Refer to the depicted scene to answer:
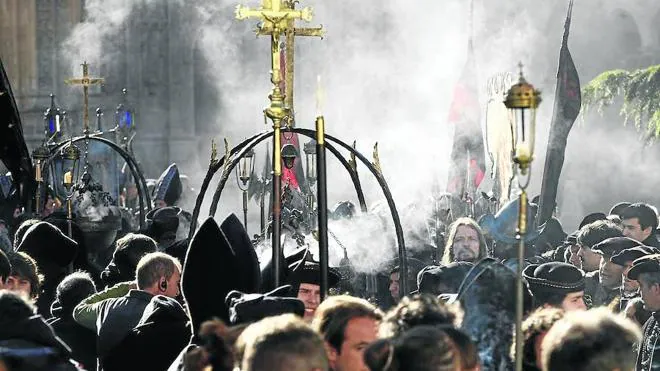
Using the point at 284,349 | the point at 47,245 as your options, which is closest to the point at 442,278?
the point at 47,245

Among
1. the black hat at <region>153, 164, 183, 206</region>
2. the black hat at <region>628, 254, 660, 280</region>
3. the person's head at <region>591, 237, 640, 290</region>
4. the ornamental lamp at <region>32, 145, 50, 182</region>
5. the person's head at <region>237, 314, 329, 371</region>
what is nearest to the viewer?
the person's head at <region>237, 314, 329, 371</region>

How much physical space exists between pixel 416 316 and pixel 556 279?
2.92 meters

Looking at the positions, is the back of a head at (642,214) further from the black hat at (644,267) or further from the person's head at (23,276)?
the person's head at (23,276)

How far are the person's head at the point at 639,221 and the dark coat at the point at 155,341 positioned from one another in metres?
5.81

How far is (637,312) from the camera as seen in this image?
990cm

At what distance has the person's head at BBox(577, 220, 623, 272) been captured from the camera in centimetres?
1239

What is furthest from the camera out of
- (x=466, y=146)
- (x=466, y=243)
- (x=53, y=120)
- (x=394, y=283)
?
(x=53, y=120)

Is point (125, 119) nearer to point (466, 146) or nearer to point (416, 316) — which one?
point (466, 146)

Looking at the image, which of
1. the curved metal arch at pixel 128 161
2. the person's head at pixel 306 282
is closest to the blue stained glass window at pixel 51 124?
the curved metal arch at pixel 128 161

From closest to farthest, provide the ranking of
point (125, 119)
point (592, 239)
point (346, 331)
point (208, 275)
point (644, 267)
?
point (346, 331)
point (208, 275)
point (644, 267)
point (592, 239)
point (125, 119)

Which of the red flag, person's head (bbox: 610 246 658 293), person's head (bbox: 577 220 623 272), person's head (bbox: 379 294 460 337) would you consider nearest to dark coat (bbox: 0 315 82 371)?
person's head (bbox: 379 294 460 337)

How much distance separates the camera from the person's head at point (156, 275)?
934cm

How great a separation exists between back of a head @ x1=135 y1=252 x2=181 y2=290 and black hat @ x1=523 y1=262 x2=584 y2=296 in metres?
2.12

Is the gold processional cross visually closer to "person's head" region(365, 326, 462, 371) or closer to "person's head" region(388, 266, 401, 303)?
"person's head" region(365, 326, 462, 371)
